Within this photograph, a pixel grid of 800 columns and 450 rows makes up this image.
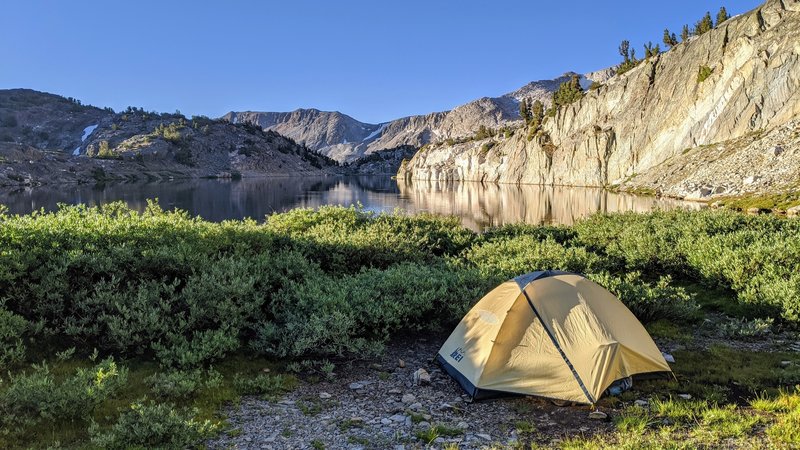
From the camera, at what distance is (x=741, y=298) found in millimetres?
14703

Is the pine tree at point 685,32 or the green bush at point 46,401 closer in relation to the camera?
the green bush at point 46,401

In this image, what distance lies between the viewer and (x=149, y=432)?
6828 mm

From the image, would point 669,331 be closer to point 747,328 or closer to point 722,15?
point 747,328

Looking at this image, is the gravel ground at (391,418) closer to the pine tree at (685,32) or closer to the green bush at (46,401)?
the green bush at (46,401)

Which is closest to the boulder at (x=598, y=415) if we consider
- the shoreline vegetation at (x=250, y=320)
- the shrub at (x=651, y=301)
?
the shoreline vegetation at (x=250, y=320)

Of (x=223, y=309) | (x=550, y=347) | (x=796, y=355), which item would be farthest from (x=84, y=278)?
(x=796, y=355)

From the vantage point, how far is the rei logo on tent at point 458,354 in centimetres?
1029

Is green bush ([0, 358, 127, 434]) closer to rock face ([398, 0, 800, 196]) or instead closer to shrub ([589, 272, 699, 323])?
shrub ([589, 272, 699, 323])

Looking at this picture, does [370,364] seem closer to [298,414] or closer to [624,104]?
[298,414]

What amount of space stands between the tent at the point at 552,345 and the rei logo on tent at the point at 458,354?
11mm

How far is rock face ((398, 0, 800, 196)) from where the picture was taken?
2980 inches

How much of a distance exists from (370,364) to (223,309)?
3675 mm

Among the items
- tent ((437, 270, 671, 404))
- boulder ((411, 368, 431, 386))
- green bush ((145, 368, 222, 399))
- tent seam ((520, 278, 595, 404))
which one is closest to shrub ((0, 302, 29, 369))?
green bush ((145, 368, 222, 399))

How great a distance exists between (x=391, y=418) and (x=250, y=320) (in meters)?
5.48
